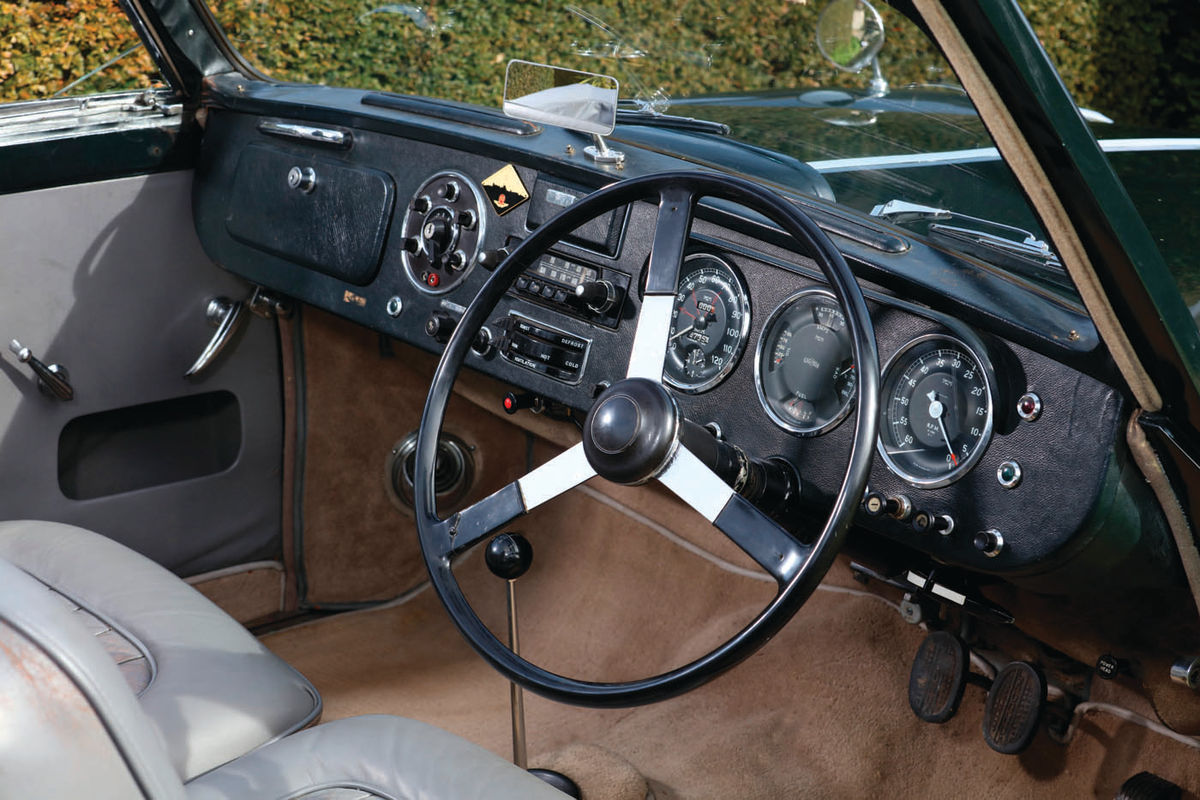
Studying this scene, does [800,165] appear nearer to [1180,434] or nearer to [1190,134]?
[1180,434]

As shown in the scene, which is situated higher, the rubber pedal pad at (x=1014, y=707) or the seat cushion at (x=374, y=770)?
the seat cushion at (x=374, y=770)

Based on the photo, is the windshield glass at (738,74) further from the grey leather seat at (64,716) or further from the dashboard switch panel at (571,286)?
the grey leather seat at (64,716)

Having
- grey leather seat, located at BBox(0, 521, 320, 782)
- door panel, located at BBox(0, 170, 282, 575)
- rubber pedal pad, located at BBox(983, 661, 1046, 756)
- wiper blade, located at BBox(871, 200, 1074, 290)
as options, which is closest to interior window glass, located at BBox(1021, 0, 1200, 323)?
wiper blade, located at BBox(871, 200, 1074, 290)

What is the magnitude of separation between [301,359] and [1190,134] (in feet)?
6.71

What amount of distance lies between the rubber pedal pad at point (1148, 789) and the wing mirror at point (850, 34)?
4.59 feet

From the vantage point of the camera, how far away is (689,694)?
240 centimetres

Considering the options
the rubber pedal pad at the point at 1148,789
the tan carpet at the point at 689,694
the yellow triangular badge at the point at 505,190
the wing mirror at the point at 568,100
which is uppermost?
the wing mirror at the point at 568,100

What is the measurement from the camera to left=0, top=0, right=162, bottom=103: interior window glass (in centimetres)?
237

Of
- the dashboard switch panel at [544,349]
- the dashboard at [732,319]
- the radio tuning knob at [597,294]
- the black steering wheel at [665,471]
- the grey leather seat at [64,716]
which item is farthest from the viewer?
the dashboard switch panel at [544,349]

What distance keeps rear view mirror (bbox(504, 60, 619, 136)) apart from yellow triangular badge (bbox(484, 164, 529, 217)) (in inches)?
6.9

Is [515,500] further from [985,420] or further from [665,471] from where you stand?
[985,420]

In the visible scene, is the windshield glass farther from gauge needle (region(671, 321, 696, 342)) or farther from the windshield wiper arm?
gauge needle (region(671, 321, 696, 342))

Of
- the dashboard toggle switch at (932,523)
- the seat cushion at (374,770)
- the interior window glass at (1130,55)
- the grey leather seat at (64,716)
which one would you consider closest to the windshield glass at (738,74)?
the dashboard toggle switch at (932,523)

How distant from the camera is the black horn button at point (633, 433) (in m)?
1.22
